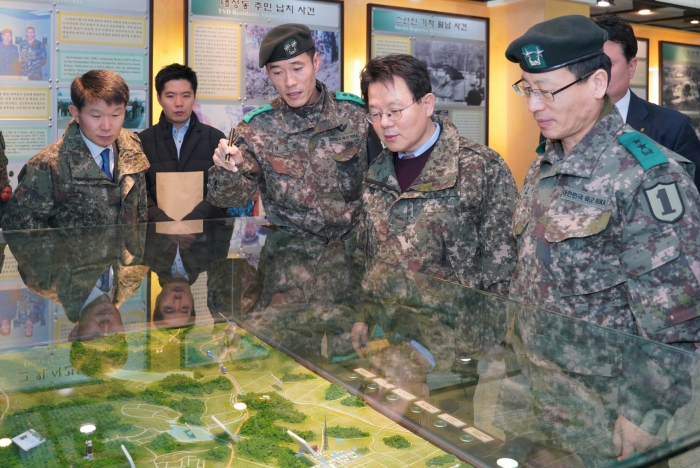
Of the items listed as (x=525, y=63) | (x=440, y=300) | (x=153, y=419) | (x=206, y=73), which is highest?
(x=206, y=73)

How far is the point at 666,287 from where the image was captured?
1.70 m

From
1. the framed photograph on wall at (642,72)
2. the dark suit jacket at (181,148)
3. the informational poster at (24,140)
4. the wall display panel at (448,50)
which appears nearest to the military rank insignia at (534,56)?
the dark suit jacket at (181,148)

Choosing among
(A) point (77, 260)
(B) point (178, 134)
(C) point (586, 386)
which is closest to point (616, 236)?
(C) point (586, 386)

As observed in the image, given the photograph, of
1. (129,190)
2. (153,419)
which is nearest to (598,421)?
(153,419)

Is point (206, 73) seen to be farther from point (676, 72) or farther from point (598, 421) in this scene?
point (676, 72)

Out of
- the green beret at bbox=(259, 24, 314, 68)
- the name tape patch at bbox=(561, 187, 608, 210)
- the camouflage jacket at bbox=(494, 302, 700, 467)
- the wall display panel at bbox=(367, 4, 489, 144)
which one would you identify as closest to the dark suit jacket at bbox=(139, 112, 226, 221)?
the green beret at bbox=(259, 24, 314, 68)

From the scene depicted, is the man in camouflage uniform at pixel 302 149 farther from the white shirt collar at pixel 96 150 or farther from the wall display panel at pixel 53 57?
the wall display panel at pixel 53 57

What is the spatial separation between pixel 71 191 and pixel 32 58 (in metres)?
2.35

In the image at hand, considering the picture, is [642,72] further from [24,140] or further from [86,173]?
[86,173]

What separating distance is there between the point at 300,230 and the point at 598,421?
83.0 inches

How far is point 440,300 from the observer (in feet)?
Answer: 5.76

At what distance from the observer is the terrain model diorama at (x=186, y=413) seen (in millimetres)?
1029

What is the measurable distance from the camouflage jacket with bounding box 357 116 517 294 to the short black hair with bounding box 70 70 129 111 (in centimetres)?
144

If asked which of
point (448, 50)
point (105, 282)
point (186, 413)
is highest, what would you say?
point (448, 50)
